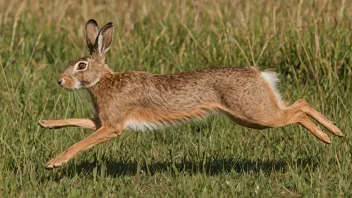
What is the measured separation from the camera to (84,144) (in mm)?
6168

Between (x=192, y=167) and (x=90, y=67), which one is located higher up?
(x=90, y=67)

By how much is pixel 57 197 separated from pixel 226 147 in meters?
1.77

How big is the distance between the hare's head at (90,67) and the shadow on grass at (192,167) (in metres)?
0.64

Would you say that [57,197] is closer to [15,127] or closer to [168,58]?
[15,127]

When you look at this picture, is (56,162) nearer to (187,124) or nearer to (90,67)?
(90,67)

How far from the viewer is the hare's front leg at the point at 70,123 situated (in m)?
6.42

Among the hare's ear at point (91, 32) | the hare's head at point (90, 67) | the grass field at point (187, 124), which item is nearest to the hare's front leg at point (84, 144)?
the grass field at point (187, 124)

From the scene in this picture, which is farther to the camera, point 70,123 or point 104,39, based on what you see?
point 104,39

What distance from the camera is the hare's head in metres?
6.52

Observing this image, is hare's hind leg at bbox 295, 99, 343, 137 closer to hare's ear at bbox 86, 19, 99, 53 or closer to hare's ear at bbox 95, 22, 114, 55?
hare's ear at bbox 95, 22, 114, 55

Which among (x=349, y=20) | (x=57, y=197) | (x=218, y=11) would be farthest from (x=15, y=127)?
(x=349, y=20)

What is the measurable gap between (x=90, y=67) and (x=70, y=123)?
493mm

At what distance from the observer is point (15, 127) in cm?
704

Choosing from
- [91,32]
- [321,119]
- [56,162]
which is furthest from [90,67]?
[321,119]
